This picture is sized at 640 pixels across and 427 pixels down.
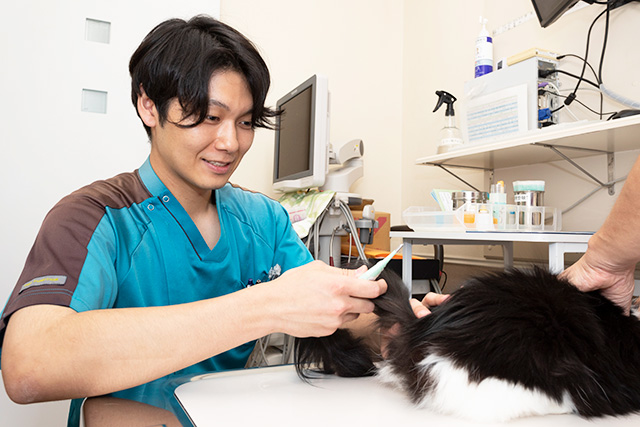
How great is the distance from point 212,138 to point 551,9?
4.60 ft

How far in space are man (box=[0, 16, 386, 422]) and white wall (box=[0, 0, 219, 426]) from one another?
1.16 meters

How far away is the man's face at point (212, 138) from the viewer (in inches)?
34.3

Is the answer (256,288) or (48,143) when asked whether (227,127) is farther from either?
(48,143)

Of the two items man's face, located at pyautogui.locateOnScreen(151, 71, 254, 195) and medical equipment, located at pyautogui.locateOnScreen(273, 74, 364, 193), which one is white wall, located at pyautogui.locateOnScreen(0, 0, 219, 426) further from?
man's face, located at pyautogui.locateOnScreen(151, 71, 254, 195)

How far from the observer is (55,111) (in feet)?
6.18

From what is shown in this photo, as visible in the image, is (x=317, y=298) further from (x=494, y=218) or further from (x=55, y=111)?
(x=55, y=111)

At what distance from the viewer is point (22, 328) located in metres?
0.57

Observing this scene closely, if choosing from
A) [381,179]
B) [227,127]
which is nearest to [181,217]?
[227,127]

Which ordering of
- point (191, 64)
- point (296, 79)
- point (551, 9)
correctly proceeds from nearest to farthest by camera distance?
point (191, 64) < point (551, 9) < point (296, 79)

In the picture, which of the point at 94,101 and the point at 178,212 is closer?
the point at 178,212

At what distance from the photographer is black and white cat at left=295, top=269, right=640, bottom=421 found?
0.45m

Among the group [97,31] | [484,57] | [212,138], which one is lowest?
[212,138]

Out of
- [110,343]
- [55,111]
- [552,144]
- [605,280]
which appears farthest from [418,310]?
[55,111]

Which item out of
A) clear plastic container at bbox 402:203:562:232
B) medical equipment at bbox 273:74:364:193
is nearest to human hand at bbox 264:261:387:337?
clear plastic container at bbox 402:203:562:232
